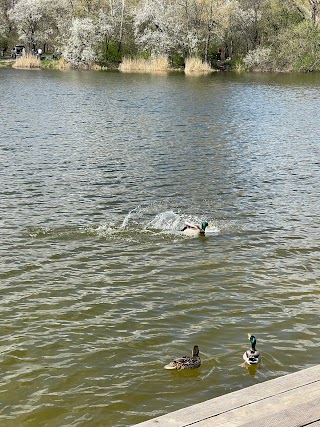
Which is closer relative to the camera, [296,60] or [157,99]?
[157,99]

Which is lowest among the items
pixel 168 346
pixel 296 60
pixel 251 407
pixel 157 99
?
pixel 168 346

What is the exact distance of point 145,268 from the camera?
15.1 meters

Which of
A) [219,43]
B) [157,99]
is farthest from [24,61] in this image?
[157,99]

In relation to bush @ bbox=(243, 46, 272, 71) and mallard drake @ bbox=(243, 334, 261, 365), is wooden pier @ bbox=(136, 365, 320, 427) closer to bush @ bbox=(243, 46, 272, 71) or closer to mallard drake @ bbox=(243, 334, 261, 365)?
mallard drake @ bbox=(243, 334, 261, 365)

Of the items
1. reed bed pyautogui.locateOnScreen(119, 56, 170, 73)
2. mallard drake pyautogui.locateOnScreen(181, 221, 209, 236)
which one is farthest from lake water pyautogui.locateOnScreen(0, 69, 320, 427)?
reed bed pyautogui.locateOnScreen(119, 56, 170, 73)

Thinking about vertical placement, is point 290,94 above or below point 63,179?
above

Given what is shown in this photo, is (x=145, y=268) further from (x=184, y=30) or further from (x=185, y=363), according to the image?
(x=184, y=30)

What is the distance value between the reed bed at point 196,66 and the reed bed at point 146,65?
3579mm

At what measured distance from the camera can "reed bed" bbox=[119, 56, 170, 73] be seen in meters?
90.6

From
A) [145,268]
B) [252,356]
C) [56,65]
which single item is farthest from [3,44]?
[252,356]

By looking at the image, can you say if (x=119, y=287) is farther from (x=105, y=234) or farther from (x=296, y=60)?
(x=296, y=60)

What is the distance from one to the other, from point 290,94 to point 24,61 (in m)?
54.9

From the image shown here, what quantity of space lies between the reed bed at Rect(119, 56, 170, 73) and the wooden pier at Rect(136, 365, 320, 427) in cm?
8664

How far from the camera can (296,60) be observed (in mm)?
92125
